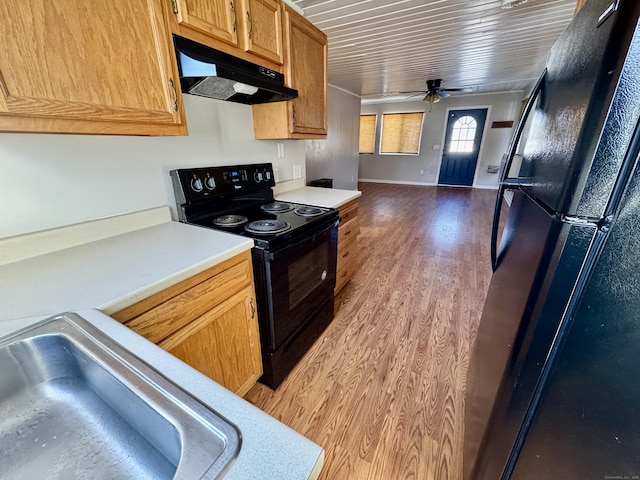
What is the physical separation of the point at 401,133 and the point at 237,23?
7.23 metres

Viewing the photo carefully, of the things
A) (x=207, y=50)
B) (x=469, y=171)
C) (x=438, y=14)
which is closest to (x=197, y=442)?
(x=207, y=50)

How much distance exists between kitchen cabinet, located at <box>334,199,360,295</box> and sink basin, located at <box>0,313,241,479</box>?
1.65 meters

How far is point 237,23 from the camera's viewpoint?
129cm

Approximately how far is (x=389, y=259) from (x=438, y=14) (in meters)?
2.33

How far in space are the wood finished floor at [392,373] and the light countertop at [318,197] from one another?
0.87m

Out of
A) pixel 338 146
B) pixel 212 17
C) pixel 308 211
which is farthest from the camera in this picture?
pixel 338 146

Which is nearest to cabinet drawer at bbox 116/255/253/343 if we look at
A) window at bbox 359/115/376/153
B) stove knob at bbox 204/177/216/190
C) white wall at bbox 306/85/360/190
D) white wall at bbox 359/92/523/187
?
stove knob at bbox 204/177/216/190

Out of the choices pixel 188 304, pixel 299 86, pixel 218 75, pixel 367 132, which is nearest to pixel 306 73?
pixel 299 86

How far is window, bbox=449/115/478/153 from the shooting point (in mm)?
6867

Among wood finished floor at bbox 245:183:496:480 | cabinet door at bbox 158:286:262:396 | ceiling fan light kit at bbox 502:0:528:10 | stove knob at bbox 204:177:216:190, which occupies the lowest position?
wood finished floor at bbox 245:183:496:480

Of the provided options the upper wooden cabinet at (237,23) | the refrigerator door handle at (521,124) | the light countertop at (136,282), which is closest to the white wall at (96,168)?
the light countertop at (136,282)

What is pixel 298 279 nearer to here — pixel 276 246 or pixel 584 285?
pixel 276 246

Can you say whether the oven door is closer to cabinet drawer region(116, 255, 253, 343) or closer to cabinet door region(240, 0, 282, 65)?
cabinet drawer region(116, 255, 253, 343)

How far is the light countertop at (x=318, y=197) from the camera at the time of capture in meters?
1.91
